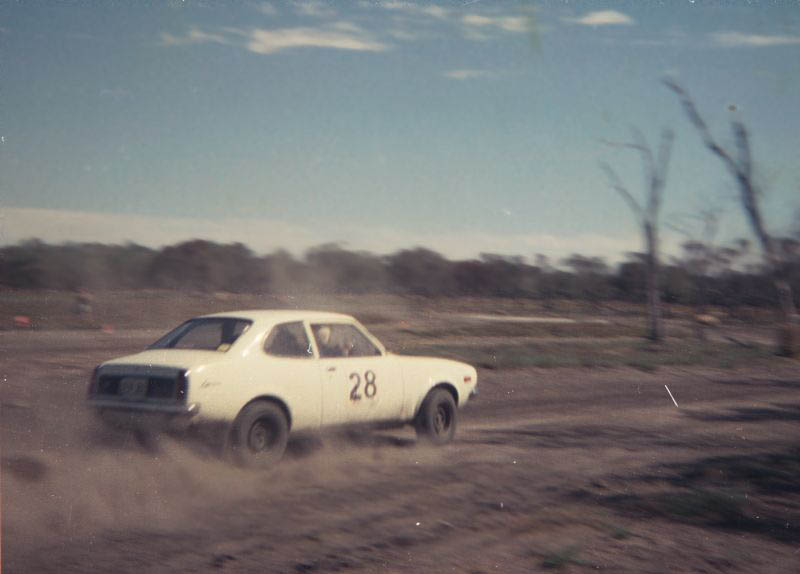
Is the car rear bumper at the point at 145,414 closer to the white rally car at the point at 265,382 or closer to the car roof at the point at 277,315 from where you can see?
the white rally car at the point at 265,382

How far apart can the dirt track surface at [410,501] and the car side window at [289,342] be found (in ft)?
3.14

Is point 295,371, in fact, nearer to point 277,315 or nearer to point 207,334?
point 277,315

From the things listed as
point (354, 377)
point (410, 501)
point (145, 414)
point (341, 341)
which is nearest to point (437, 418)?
point (354, 377)

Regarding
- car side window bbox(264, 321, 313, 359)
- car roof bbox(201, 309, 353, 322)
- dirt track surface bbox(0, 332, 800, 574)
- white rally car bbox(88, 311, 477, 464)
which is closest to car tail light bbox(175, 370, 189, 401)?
white rally car bbox(88, 311, 477, 464)

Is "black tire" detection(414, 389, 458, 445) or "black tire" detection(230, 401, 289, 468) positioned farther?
"black tire" detection(414, 389, 458, 445)

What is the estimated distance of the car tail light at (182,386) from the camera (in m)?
8.10

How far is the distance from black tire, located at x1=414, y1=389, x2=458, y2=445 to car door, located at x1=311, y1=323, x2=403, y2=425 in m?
0.38

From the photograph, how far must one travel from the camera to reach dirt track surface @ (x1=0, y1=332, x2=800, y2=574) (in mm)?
5996

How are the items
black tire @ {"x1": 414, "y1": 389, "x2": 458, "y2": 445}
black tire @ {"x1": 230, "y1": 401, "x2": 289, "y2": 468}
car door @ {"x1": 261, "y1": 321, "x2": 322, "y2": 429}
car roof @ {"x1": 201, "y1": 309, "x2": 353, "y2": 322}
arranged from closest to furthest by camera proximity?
black tire @ {"x1": 230, "y1": 401, "x2": 289, "y2": 468} → car door @ {"x1": 261, "y1": 321, "x2": 322, "y2": 429} → car roof @ {"x1": 201, "y1": 309, "x2": 353, "y2": 322} → black tire @ {"x1": 414, "y1": 389, "x2": 458, "y2": 445}

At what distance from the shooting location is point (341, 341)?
9750 mm

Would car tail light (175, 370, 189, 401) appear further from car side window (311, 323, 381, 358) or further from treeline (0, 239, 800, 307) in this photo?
treeline (0, 239, 800, 307)

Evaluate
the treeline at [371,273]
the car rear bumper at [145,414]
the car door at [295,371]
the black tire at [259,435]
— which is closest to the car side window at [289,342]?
the car door at [295,371]

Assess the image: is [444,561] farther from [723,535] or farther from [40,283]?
[40,283]

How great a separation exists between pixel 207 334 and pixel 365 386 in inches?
66.9
